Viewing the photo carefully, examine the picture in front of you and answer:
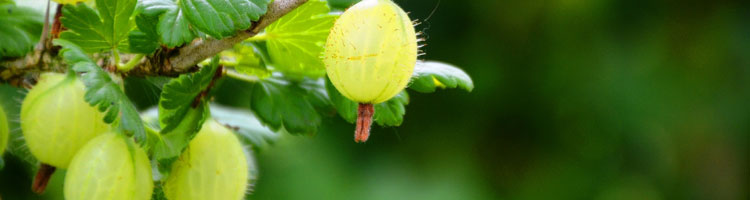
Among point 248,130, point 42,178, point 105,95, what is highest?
point 105,95

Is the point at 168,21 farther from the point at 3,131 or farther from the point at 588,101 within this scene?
the point at 588,101

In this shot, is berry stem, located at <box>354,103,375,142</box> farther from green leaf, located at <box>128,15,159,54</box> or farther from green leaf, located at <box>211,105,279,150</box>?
Result: green leaf, located at <box>211,105,279,150</box>

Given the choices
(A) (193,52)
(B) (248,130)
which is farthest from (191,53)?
(B) (248,130)

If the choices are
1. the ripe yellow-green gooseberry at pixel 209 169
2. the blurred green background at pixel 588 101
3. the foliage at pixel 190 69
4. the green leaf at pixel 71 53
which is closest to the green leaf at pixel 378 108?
the foliage at pixel 190 69

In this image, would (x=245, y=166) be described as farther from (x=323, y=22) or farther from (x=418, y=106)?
(x=418, y=106)

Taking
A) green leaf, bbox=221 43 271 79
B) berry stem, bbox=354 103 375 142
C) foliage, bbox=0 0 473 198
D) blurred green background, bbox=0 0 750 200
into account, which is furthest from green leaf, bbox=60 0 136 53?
blurred green background, bbox=0 0 750 200

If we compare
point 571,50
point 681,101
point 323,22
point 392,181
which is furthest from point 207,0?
point 681,101
